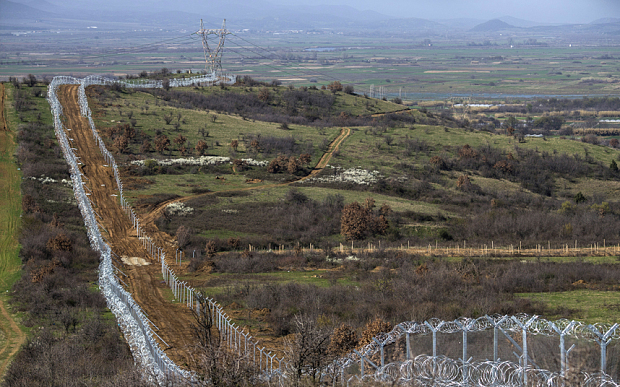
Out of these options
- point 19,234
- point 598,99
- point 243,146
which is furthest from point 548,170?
point 598,99

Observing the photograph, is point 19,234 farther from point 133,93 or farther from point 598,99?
point 598,99

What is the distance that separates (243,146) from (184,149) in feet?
22.4

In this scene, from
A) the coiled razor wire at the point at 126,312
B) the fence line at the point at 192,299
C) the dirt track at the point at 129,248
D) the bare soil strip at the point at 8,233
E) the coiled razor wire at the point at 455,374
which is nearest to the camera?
the coiled razor wire at the point at 455,374

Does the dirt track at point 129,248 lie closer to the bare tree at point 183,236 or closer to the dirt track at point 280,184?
the bare tree at point 183,236

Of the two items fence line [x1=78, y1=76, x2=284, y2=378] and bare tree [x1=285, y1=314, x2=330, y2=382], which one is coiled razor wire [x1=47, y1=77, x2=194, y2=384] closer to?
fence line [x1=78, y1=76, x2=284, y2=378]

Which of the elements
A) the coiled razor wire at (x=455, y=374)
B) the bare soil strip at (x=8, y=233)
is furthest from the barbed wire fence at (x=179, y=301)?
the bare soil strip at (x=8, y=233)

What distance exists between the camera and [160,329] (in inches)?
921

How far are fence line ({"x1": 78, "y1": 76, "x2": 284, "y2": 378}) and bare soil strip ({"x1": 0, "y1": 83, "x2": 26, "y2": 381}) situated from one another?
22.3 ft

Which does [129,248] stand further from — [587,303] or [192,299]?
[587,303]

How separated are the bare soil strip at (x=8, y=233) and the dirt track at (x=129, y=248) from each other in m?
4.98

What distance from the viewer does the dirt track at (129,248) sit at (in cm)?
2297

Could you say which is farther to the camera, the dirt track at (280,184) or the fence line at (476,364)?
the dirt track at (280,184)

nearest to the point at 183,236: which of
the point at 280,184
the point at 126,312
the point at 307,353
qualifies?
the point at 126,312

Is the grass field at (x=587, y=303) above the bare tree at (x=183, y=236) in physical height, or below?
Result: above
